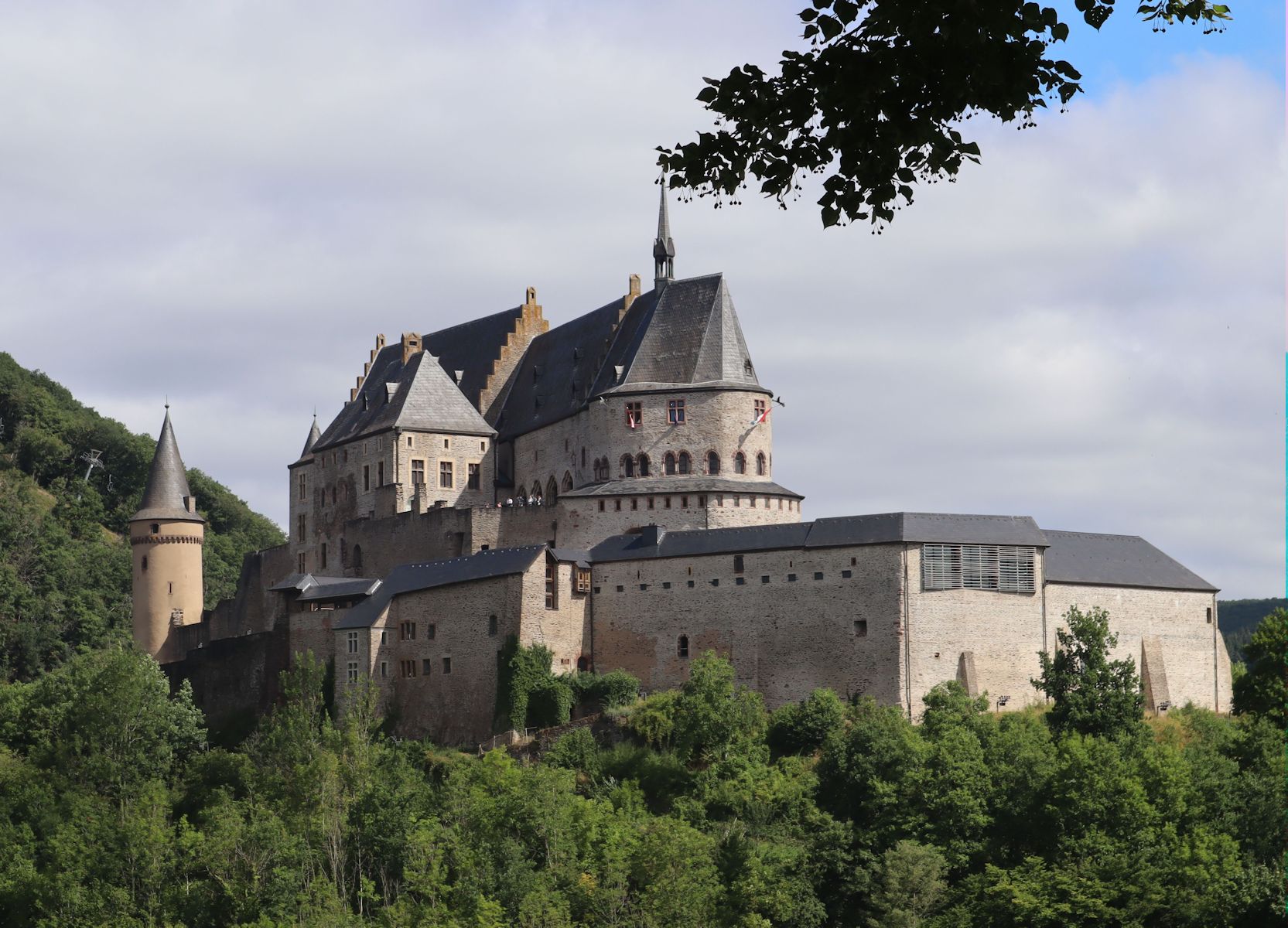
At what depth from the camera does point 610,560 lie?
66.8 m

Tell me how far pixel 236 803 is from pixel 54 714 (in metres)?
13.6

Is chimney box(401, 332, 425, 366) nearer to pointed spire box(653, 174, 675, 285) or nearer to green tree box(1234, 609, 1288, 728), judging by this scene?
pointed spire box(653, 174, 675, 285)

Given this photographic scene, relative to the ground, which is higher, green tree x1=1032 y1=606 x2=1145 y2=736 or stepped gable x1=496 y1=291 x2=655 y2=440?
stepped gable x1=496 y1=291 x2=655 y2=440

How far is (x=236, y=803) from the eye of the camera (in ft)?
209

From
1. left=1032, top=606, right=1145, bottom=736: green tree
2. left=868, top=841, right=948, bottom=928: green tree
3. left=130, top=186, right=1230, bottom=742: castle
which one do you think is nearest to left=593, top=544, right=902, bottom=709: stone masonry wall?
left=130, top=186, right=1230, bottom=742: castle

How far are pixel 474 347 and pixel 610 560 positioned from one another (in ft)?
79.9

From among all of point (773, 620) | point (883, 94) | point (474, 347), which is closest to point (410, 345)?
point (474, 347)

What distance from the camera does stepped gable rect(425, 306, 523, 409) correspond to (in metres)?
86.1

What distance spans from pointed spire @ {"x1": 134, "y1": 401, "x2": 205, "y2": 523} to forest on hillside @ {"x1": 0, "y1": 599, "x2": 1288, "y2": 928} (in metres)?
21.9

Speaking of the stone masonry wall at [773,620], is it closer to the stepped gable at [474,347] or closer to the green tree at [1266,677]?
the green tree at [1266,677]

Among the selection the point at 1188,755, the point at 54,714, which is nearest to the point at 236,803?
the point at 54,714

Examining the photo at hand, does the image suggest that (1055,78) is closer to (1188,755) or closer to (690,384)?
(1188,755)

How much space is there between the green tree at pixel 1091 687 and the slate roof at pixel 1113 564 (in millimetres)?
3172

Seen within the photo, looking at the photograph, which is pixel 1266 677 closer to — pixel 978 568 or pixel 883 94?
pixel 978 568
